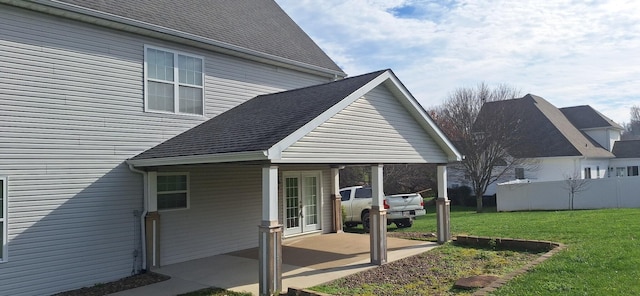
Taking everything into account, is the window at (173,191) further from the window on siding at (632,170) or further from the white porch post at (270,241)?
the window on siding at (632,170)

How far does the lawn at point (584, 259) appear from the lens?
23.5 feet

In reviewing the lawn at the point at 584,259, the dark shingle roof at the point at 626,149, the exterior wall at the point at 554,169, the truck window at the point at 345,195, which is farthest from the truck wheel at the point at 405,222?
the dark shingle roof at the point at 626,149

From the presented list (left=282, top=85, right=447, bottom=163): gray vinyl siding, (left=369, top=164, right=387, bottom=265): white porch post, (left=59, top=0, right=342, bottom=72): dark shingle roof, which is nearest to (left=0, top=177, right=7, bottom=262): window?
(left=59, top=0, right=342, bottom=72): dark shingle roof

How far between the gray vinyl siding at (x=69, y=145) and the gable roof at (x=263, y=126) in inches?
31.7

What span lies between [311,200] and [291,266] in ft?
17.1

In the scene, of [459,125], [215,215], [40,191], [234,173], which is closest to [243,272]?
[215,215]

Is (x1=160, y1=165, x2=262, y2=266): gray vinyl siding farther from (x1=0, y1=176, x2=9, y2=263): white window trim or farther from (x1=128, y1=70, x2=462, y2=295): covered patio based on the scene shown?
(x1=0, y1=176, x2=9, y2=263): white window trim

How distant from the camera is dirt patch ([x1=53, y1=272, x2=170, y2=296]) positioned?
894 centimetres

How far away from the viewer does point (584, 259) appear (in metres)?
8.97

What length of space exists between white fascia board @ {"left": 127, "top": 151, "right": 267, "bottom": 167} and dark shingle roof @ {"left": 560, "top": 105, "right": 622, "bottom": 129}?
121ft

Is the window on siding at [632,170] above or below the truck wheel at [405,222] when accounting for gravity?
above

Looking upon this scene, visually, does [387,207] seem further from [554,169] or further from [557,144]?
[557,144]

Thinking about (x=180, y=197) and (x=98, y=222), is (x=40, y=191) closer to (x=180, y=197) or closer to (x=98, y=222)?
(x=98, y=222)

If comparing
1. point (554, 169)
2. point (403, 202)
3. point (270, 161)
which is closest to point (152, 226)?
point (270, 161)
